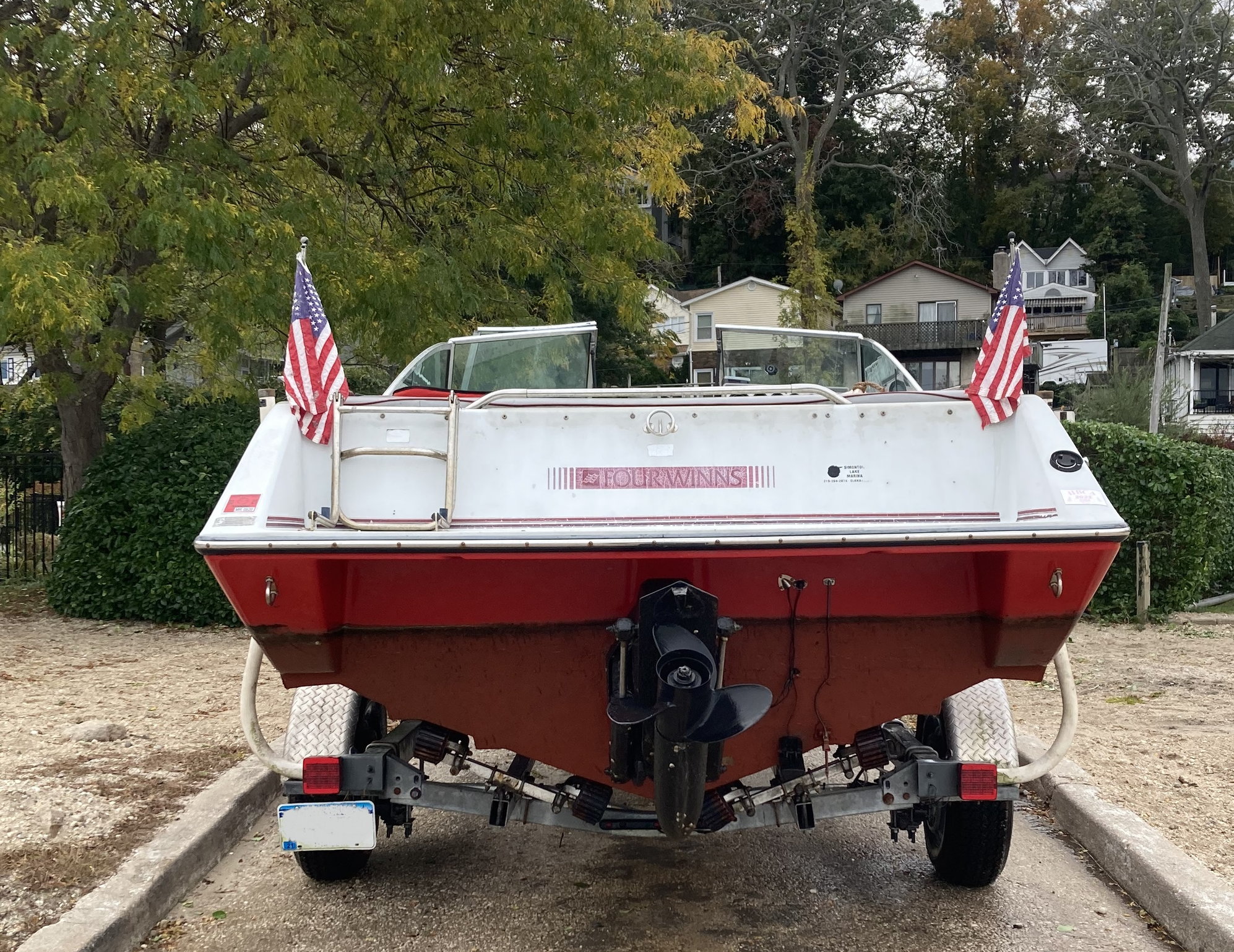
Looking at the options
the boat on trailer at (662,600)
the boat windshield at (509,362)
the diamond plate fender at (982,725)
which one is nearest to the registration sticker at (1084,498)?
the boat on trailer at (662,600)

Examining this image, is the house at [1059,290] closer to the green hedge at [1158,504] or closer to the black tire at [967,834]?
the green hedge at [1158,504]

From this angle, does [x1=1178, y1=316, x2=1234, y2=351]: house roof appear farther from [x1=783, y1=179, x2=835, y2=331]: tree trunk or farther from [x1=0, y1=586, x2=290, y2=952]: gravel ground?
[x1=0, y1=586, x2=290, y2=952]: gravel ground

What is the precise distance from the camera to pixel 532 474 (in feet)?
14.5

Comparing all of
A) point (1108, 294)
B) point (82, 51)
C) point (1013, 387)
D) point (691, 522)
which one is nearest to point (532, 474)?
point (691, 522)

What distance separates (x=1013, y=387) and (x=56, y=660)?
758cm

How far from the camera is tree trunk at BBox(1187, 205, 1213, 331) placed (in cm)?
4984

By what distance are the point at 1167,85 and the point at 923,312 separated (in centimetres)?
1364

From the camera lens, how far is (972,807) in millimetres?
4566

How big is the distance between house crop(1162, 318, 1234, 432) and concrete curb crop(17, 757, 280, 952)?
39.1 meters

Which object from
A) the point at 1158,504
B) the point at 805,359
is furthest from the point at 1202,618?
the point at 805,359

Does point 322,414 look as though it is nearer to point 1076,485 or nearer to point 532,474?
point 532,474

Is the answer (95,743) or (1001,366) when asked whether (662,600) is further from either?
(95,743)

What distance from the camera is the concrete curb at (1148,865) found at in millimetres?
4082

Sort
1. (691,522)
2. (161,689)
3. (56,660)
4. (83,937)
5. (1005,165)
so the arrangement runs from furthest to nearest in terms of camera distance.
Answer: (1005,165) < (56,660) < (161,689) < (691,522) < (83,937)
